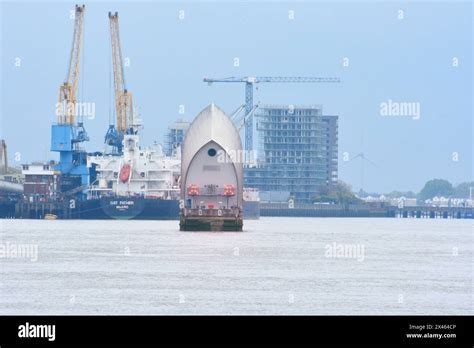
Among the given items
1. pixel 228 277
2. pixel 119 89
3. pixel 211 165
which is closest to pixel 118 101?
pixel 119 89

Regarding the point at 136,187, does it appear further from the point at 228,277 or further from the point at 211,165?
the point at 228,277

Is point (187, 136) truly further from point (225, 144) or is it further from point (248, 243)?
point (248, 243)

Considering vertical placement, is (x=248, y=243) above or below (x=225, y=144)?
below

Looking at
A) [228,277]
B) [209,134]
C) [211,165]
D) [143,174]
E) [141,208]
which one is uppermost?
[209,134]

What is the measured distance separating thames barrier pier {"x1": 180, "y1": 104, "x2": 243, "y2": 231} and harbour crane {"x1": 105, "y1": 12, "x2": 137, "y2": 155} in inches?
2579

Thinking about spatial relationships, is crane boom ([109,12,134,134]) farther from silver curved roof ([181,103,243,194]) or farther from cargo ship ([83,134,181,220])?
silver curved roof ([181,103,243,194])

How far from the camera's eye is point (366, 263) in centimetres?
7338

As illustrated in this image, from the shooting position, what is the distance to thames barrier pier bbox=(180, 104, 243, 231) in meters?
111

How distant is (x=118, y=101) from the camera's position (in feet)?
589

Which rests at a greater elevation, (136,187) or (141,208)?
(136,187)

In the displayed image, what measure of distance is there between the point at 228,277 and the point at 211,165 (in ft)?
168

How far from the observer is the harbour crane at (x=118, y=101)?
586 ft
